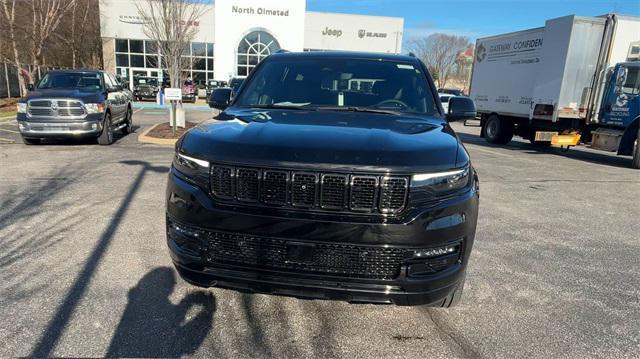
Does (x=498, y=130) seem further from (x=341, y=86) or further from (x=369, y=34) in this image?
(x=369, y=34)

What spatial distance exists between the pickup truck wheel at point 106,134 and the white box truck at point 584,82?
12163 mm

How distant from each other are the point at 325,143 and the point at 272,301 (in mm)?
1415

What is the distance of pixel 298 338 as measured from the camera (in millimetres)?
2920

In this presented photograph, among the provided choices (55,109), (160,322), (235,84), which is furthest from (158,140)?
(160,322)

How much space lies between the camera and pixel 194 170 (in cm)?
274

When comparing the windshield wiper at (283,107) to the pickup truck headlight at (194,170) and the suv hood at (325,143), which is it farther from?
the pickup truck headlight at (194,170)

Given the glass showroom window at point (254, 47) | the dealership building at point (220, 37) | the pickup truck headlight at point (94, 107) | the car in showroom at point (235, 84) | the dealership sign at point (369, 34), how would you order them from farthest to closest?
the dealership sign at point (369, 34) → the glass showroom window at point (254, 47) → the dealership building at point (220, 37) → the pickup truck headlight at point (94, 107) → the car in showroom at point (235, 84)

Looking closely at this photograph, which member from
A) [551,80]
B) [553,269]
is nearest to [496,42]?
[551,80]

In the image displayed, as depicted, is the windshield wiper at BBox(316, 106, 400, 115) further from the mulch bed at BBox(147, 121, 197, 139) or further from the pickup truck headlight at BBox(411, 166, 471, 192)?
the mulch bed at BBox(147, 121, 197, 139)

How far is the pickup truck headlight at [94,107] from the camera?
10.3 m

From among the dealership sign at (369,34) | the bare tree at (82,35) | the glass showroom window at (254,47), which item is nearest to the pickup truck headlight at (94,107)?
the bare tree at (82,35)

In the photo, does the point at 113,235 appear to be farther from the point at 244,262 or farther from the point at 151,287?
the point at 244,262

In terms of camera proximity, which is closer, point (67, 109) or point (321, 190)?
point (321, 190)

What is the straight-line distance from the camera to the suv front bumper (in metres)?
2.50
